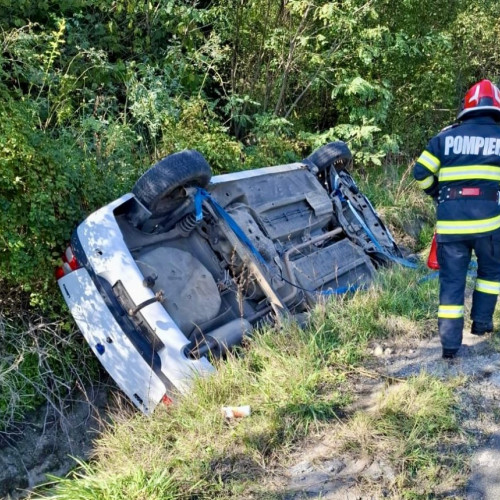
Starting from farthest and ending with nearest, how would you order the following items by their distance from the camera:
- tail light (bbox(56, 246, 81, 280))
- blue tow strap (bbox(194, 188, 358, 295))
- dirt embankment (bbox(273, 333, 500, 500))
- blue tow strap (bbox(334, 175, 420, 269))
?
blue tow strap (bbox(334, 175, 420, 269))
blue tow strap (bbox(194, 188, 358, 295))
tail light (bbox(56, 246, 81, 280))
dirt embankment (bbox(273, 333, 500, 500))

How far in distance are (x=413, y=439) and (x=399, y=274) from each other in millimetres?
2429

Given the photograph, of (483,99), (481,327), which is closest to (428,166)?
(483,99)

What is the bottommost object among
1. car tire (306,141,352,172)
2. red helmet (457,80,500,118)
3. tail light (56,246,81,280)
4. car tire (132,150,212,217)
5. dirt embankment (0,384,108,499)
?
dirt embankment (0,384,108,499)

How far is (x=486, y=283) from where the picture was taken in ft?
11.9

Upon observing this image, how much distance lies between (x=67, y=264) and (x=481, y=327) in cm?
269

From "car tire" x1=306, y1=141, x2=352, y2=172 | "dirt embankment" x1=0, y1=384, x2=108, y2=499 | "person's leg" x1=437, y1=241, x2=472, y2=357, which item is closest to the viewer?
"person's leg" x1=437, y1=241, x2=472, y2=357

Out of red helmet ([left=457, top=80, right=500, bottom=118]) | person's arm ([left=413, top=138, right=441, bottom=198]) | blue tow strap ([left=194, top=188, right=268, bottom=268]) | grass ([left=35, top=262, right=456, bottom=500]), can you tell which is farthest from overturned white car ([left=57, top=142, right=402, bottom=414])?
red helmet ([left=457, top=80, right=500, bottom=118])

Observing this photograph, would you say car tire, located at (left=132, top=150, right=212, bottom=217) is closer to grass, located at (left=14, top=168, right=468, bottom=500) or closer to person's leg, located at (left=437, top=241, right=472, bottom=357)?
grass, located at (left=14, top=168, right=468, bottom=500)

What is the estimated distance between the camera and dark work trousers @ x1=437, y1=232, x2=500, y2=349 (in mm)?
3439

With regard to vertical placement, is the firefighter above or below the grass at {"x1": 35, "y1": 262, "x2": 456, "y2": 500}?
above

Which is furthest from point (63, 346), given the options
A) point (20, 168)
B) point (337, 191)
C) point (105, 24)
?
point (105, 24)

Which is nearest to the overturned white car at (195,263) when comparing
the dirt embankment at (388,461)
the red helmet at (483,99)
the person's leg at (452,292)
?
the dirt embankment at (388,461)

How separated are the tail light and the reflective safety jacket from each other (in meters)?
2.28

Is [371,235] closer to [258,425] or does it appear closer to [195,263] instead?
[195,263]
